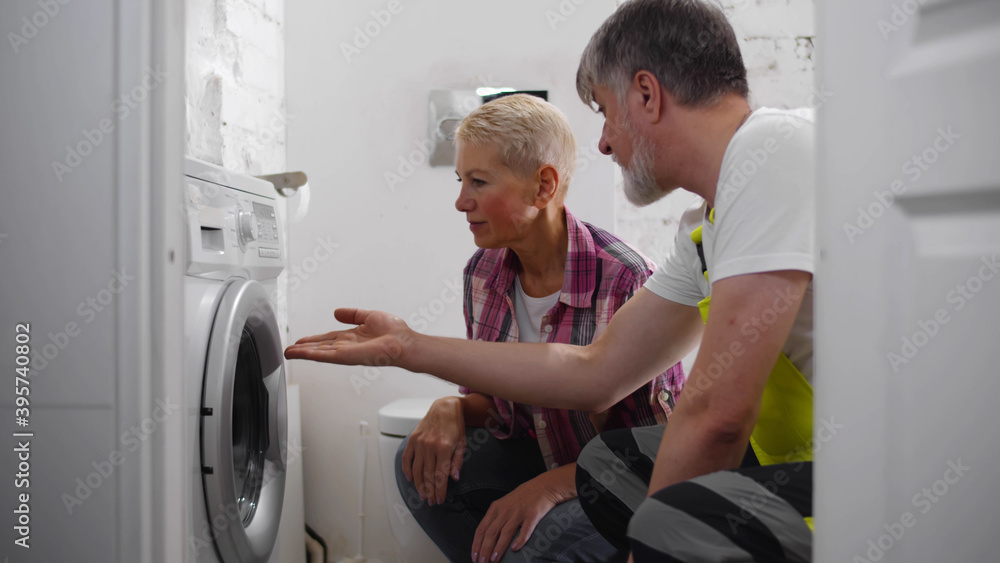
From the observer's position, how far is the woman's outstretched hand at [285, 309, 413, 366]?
0.95m

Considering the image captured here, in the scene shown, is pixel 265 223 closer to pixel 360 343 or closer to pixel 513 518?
pixel 360 343

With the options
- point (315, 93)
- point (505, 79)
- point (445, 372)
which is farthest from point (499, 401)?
point (315, 93)

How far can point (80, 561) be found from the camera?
0.67 metres

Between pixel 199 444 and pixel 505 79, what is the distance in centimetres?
135

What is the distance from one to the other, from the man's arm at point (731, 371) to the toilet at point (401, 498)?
77 centimetres

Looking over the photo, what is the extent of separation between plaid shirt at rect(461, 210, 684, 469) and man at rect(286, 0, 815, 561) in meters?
0.12

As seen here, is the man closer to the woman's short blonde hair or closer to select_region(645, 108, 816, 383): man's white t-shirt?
select_region(645, 108, 816, 383): man's white t-shirt

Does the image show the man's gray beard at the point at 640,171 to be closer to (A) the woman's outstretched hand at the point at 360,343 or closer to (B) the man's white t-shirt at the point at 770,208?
(B) the man's white t-shirt at the point at 770,208

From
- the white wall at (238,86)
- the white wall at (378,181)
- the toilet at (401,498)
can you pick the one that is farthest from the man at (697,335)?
the white wall at (378,181)

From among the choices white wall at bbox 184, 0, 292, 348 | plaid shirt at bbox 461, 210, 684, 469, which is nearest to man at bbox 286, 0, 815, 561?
plaid shirt at bbox 461, 210, 684, 469

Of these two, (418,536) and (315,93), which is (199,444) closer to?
(418,536)

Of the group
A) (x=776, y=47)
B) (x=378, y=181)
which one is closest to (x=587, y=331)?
(x=378, y=181)

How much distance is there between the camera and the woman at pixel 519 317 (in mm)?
1173

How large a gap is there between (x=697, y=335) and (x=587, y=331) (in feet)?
0.68
